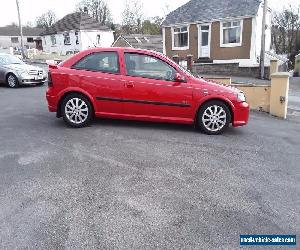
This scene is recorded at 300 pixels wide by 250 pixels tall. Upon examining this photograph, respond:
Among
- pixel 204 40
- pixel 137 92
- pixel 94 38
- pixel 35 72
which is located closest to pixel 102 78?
pixel 137 92

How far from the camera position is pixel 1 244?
3.00 m

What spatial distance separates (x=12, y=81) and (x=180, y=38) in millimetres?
15862

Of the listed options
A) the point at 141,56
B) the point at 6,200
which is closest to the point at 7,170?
the point at 6,200

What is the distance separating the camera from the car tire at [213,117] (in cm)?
654

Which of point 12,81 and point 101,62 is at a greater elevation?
point 101,62

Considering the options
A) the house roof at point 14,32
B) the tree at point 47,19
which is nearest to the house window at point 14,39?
the house roof at point 14,32

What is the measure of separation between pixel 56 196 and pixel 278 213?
2.68 meters

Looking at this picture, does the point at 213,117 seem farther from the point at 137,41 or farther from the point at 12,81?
the point at 137,41

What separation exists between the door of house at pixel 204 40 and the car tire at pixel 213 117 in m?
19.0

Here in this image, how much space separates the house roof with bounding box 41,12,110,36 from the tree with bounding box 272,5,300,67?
2648cm

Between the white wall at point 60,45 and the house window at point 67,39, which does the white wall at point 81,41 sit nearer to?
the white wall at point 60,45

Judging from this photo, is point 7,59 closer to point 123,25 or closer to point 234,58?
point 234,58

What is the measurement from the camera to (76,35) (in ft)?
156

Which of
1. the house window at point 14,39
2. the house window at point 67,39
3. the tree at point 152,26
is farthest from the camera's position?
the house window at point 14,39
